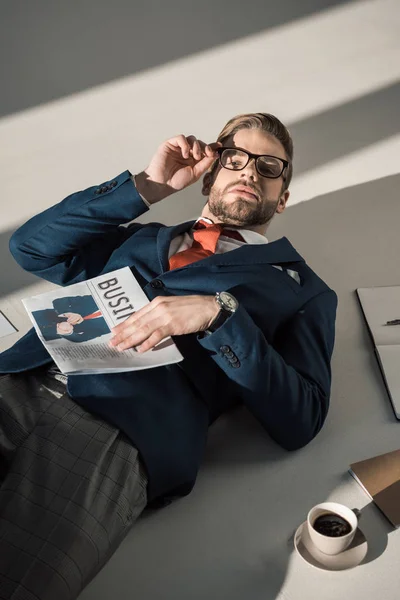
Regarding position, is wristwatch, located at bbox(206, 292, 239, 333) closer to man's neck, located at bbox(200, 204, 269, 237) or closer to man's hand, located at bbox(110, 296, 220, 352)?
man's hand, located at bbox(110, 296, 220, 352)

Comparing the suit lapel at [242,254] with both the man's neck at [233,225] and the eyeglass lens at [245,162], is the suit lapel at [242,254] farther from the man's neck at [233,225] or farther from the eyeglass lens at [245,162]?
the eyeglass lens at [245,162]

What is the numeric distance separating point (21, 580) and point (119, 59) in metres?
3.13

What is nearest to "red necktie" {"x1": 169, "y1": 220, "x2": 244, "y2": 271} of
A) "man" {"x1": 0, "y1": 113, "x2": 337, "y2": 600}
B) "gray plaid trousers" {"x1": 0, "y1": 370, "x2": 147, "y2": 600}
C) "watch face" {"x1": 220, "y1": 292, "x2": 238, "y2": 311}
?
"man" {"x1": 0, "y1": 113, "x2": 337, "y2": 600}

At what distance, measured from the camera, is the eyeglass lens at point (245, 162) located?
101 inches

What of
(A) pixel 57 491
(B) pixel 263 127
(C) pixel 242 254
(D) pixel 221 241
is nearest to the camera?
(A) pixel 57 491

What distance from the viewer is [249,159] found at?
2.55 meters

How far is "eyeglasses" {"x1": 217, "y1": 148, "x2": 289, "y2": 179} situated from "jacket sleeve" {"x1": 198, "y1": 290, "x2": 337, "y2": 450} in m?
0.43

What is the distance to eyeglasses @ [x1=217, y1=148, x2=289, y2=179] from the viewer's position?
2.56m

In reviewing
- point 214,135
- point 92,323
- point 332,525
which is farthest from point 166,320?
point 214,135

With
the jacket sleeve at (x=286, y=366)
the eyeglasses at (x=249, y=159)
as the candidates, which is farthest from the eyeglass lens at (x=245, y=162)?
the jacket sleeve at (x=286, y=366)

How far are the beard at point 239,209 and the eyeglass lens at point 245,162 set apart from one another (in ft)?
0.29

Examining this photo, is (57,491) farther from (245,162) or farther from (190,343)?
(245,162)

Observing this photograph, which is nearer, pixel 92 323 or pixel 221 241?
pixel 92 323

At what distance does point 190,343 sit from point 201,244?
36 cm
